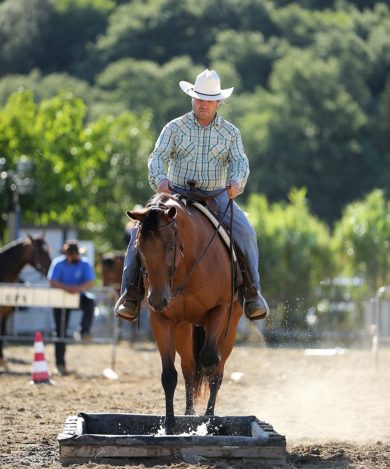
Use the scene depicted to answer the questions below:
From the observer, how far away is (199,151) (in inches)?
439

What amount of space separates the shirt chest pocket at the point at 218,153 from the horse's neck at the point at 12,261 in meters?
9.85

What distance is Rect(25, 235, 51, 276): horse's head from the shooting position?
20.7m

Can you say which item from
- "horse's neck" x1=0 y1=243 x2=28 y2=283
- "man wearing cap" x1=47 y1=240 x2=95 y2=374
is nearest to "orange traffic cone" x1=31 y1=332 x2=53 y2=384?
"man wearing cap" x1=47 y1=240 x2=95 y2=374

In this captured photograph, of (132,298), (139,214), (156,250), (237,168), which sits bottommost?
(132,298)

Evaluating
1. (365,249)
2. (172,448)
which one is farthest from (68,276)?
(365,249)

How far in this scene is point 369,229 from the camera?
37.5 m

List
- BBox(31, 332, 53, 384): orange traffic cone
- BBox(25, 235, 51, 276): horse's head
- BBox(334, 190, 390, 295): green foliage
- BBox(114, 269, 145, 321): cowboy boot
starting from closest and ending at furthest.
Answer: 1. BBox(114, 269, 145, 321): cowboy boot
2. BBox(31, 332, 53, 384): orange traffic cone
3. BBox(25, 235, 51, 276): horse's head
4. BBox(334, 190, 390, 295): green foliage

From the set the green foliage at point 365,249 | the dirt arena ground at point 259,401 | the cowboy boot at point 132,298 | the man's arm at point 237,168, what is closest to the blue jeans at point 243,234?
the man's arm at point 237,168

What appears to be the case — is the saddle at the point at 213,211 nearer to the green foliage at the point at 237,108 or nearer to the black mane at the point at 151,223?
the black mane at the point at 151,223

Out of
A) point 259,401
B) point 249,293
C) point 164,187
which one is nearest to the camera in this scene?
point 164,187

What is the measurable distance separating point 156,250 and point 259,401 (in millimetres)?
5071

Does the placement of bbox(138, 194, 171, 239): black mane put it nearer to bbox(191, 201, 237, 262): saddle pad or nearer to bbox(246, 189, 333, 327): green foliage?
bbox(191, 201, 237, 262): saddle pad

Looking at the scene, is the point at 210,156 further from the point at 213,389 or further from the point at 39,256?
the point at 39,256

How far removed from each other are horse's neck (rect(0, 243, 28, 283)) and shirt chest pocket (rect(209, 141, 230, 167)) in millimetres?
9850
